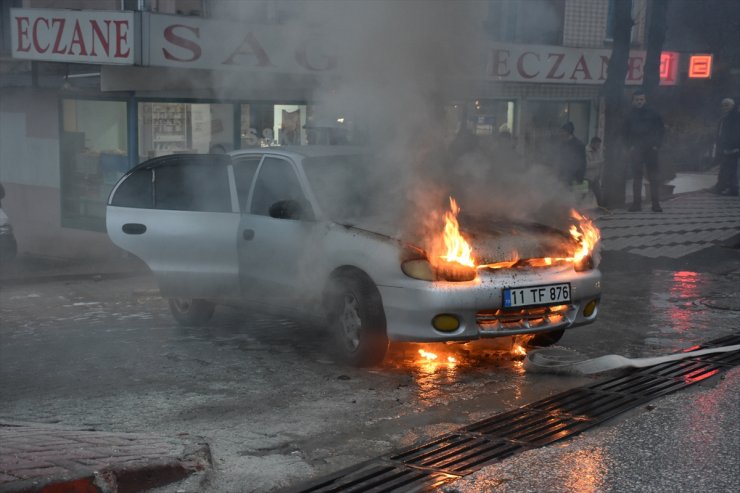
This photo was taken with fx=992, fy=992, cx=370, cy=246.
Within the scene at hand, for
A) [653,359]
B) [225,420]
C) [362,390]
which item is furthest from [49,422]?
[653,359]

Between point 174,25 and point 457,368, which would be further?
point 174,25

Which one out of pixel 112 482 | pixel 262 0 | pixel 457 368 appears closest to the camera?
pixel 112 482

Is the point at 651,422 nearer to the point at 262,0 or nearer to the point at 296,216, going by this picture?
the point at 296,216

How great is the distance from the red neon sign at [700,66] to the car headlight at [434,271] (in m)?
17.3

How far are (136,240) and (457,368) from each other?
100 inches

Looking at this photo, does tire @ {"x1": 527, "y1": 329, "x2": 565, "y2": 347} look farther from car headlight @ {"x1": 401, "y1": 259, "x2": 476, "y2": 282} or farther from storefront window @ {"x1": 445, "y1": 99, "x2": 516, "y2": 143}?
storefront window @ {"x1": 445, "y1": 99, "x2": 516, "y2": 143}

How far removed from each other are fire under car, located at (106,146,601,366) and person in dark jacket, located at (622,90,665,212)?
817cm

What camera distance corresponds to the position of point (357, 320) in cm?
620

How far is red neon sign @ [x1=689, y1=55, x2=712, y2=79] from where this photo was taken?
21.5 metres

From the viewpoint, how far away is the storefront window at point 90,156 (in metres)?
12.5

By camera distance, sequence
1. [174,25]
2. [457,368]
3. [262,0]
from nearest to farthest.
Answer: [457,368], [262,0], [174,25]

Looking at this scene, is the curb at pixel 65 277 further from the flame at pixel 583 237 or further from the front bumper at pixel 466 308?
the flame at pixel 583 237

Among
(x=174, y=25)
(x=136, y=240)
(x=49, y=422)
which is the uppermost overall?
(x=174, y=25)

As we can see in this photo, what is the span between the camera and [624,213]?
48.9ft
